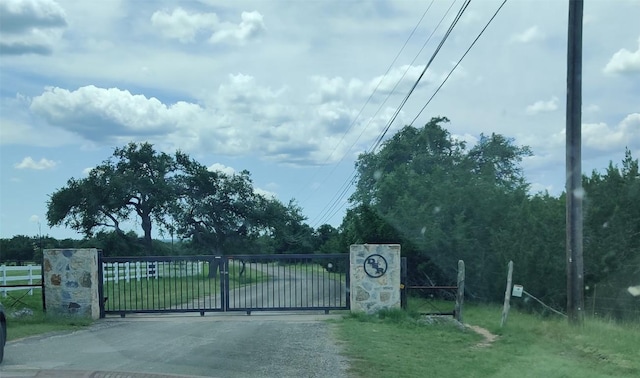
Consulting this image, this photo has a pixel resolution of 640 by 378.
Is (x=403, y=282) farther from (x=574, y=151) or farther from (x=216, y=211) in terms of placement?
(x=216, y=211)

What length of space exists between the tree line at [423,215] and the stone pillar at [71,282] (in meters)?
13.7

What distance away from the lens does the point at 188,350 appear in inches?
465

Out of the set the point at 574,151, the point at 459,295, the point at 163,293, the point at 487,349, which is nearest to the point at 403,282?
the point at 459,295

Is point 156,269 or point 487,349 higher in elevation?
point 156,269

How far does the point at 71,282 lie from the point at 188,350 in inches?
281

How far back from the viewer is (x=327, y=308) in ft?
61.2

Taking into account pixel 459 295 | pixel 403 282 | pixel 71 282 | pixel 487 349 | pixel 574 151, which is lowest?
pixel 487 349

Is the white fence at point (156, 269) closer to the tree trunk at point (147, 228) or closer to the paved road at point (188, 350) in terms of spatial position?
the paved road at point (188, 350)

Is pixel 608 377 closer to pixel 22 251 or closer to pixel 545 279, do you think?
pixel 545 279

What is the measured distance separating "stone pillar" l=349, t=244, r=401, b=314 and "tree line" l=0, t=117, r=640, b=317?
6.86 m

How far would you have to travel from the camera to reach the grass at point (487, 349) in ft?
34.8

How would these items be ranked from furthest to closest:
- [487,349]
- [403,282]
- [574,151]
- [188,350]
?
[403,282] → [574,151] → [487,349] → [188,350]

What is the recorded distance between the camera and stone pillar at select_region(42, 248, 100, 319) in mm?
17547

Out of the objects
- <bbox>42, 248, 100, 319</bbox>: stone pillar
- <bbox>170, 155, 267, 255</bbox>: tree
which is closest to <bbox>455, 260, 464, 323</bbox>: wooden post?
<bbox>42, 248, 100, 319</bbox>: stone pillar
